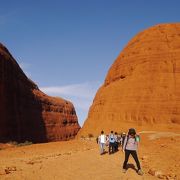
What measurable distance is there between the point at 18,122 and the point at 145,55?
25.2 m

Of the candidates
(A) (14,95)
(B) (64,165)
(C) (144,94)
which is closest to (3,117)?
(A) (14,95)

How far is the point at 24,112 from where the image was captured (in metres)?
76.6

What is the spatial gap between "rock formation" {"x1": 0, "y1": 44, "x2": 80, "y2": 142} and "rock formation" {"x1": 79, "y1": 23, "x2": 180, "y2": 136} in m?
12.4

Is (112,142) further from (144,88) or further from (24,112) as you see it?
(24,112)

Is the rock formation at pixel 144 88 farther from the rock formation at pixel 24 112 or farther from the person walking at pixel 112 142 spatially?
the person walking at pixel 112 142

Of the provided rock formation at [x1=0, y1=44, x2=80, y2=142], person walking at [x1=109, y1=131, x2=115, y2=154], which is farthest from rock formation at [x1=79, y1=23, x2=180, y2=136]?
person walking at [x1=109, y1=131, x2=115, y2=154]

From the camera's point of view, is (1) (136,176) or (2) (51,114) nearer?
(1) (136,176)

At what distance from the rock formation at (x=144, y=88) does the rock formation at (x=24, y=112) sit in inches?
489

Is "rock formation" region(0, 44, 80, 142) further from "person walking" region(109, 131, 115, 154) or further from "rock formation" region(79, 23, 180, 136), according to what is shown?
"person walking" region(109, 131, 115, 154)

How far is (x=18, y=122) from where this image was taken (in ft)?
226

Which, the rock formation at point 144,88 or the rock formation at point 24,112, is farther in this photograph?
the rock formation at point 24,112

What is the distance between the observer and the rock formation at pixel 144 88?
61.3m

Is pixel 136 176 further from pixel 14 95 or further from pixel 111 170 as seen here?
pixel 14 95

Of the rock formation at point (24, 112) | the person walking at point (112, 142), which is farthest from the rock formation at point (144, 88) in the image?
the person walking at point (112, 142)
